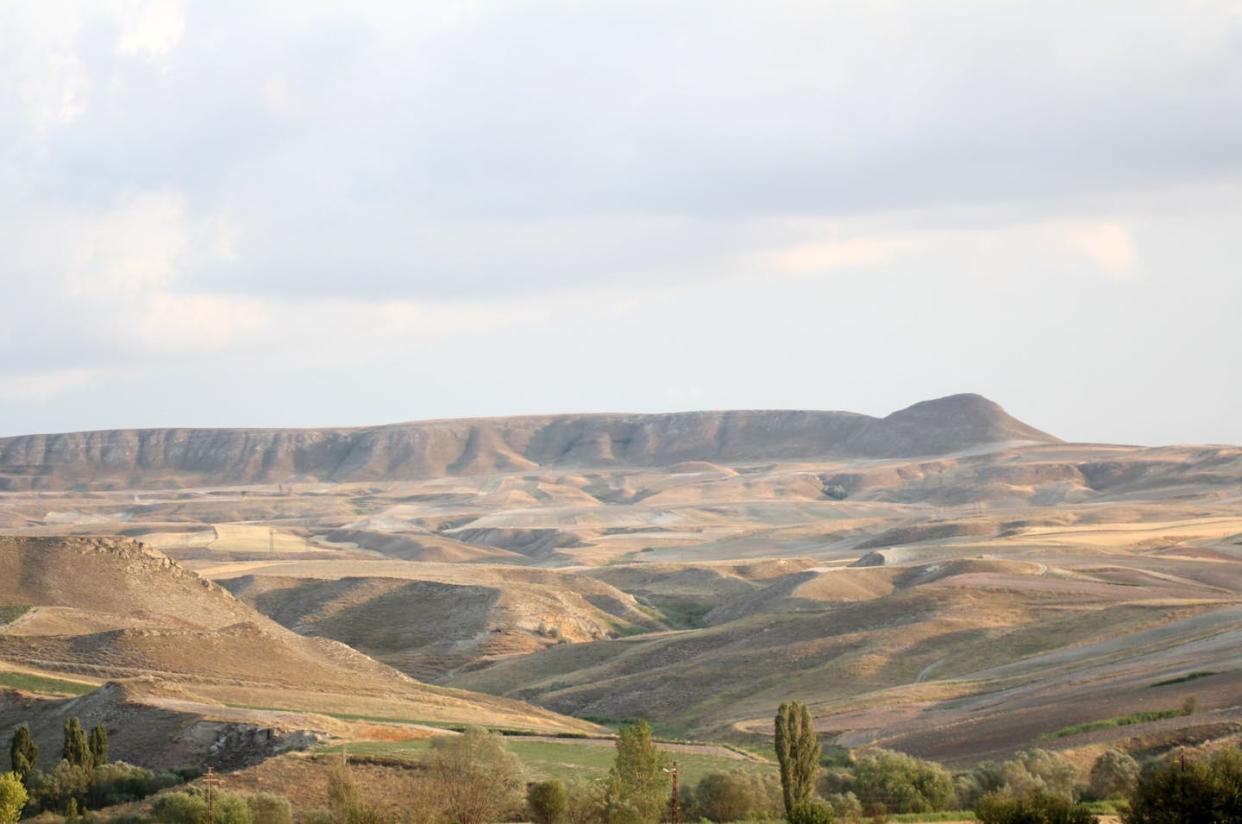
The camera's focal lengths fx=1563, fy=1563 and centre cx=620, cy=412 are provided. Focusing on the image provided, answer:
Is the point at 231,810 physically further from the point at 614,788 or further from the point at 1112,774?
the point at 1112,774

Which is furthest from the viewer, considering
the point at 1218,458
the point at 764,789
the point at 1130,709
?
the point at 1218,458

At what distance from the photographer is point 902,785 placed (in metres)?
32.2

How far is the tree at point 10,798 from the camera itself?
2920cm

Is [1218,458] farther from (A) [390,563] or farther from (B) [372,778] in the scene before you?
(B) [372,778]

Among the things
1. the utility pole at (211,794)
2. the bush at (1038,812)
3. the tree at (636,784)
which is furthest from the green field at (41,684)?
the bush at (1038,812)

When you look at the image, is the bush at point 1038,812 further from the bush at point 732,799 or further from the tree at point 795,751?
the bush at point 732,799

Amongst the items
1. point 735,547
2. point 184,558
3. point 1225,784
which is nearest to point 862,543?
point 735,547

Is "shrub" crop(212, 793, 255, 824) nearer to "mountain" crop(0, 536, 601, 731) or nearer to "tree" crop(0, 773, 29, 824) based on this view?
"tree" crop(0, 773, 29, 824)

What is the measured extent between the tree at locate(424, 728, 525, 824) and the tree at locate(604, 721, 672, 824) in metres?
3.23

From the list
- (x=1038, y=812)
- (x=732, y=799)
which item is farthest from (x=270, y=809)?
(x=1038, y=812)

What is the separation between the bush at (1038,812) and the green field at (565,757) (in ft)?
43.7

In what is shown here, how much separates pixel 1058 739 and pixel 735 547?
81213 mm

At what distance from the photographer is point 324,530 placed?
5802 inches

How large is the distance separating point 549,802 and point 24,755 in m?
13.8
